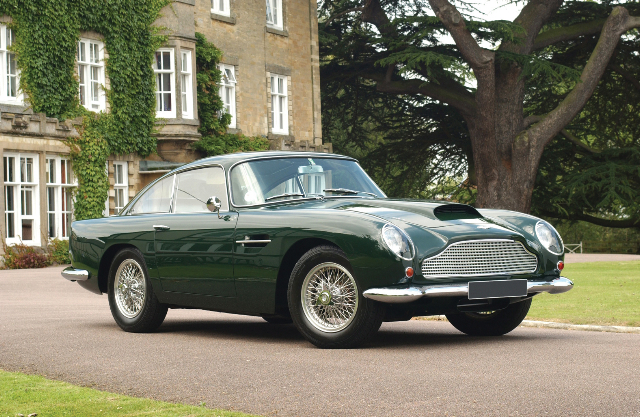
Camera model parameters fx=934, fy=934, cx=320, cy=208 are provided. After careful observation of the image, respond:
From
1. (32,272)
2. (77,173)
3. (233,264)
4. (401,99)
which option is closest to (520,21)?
(401,99)

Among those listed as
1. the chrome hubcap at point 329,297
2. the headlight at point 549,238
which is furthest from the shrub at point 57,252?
the headlight at point 549,238

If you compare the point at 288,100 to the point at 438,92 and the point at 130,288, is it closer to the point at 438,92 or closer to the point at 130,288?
the point at 438,92

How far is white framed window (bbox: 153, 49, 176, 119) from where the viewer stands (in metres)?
29.1

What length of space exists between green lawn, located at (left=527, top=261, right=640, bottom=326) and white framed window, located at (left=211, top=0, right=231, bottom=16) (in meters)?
17.2

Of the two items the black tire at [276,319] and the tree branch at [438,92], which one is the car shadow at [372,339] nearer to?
the black tire at [276,319]

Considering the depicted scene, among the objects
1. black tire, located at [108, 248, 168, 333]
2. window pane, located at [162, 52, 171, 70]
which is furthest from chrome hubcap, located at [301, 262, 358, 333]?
window pane, located at [162, 52, 171, 70]

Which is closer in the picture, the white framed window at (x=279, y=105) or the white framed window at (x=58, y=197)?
the white framed window at (x=58, y=197)

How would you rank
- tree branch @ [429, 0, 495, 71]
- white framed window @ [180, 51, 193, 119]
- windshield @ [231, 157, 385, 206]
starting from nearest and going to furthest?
windshield @ [231, 157, 385, 206], tree branch @ [429, 0, 495, 71], white framed window @ [180, 51, 193, 119]

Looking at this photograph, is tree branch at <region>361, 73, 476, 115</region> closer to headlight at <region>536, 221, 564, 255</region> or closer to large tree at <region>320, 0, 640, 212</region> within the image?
large tree at <region>320, 0, 640, 212</region>

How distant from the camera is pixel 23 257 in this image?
24.1 metres

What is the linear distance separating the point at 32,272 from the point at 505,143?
14642 millimetres

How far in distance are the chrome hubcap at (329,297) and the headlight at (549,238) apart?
184cm

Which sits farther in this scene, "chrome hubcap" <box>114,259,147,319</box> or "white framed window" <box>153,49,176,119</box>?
"white framed window" <box>153,49,176,119</box>

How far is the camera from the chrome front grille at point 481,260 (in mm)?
7221
